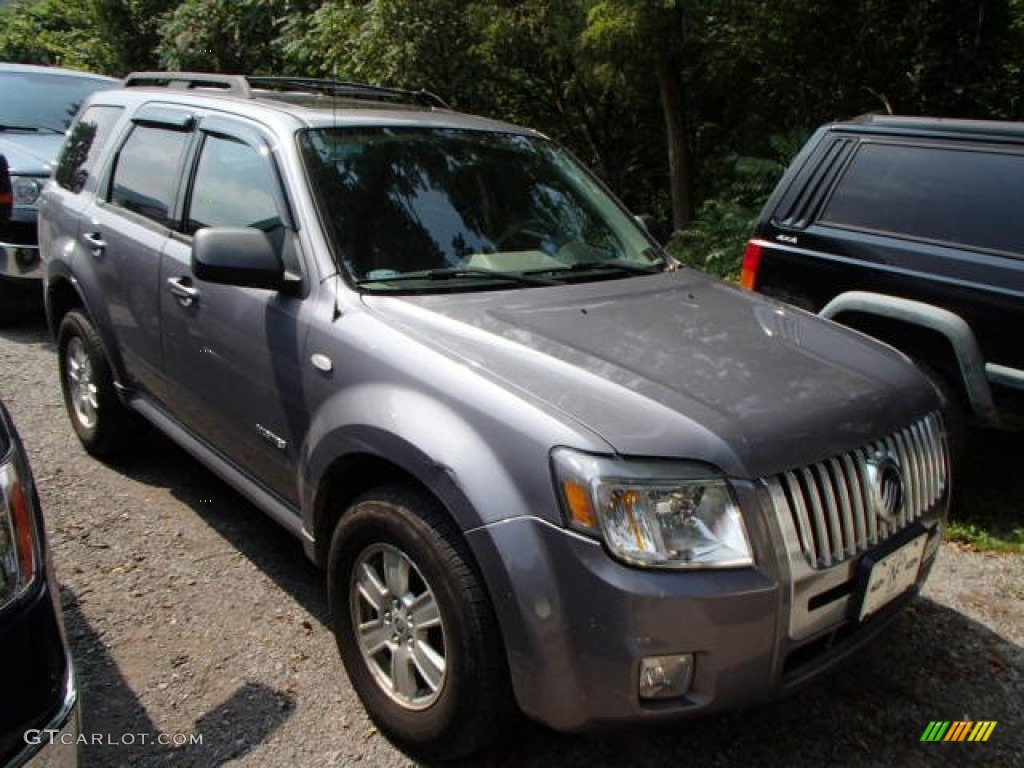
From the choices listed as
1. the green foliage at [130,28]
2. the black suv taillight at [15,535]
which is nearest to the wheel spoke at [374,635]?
the black suv taillight at [15,535]

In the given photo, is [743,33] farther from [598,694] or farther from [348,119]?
[598,694]

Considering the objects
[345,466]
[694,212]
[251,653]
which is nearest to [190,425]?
[251,653]

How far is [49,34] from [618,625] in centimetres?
2482

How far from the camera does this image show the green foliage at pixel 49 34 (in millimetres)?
17688

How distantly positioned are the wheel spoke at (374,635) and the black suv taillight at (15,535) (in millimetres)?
1031

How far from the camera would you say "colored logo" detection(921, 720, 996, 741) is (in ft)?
8.97

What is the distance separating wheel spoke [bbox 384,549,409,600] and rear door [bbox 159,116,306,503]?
586 mm

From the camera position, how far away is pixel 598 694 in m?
2.06

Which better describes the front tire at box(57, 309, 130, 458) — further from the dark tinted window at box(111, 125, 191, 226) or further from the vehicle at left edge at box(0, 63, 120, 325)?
the vehicle at left edge at box(0, 63, 120, 325)

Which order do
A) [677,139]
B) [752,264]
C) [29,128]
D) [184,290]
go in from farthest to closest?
[677,139] < [29,128] < [752,264] < [184,290]

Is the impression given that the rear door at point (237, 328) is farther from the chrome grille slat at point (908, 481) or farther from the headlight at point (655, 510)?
the chrome grille slat at point (908, 481)

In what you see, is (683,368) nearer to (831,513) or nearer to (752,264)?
(831,513)

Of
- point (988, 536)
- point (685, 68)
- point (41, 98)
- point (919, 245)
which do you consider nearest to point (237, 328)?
point (919, 245)

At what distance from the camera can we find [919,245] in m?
4.19
